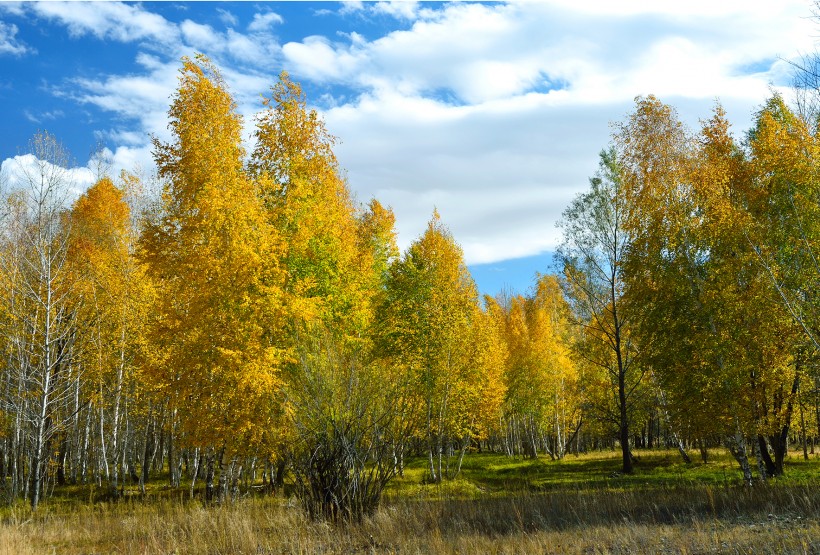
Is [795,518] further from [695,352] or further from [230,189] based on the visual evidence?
[230,189]

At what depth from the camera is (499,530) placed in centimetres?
1023

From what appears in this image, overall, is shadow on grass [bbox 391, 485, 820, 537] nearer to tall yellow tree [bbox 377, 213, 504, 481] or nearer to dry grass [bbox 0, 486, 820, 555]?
dry grass [bbox 0, 486, 820, 555]

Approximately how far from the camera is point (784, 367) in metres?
15.9

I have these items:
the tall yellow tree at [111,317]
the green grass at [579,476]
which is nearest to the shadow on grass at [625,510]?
the green grass at [579,476]

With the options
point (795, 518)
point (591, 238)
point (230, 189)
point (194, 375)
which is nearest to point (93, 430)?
point (194, 375)

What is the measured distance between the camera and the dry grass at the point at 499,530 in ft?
26.8

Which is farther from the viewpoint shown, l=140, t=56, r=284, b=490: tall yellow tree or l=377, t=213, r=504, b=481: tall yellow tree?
l=377, t=213, r=504, b=481: tall yellow tree

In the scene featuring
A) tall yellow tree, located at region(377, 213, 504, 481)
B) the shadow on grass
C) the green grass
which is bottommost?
the green grass

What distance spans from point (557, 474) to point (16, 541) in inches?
792

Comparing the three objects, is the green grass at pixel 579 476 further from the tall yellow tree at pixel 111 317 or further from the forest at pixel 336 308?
the tall yellow tree at pixel 111 317

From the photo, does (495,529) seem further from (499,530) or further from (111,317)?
(111,317)

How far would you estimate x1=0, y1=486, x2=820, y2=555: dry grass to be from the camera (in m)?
8.18

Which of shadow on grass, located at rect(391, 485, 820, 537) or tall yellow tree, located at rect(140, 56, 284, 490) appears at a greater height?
tall yellow tree, located at rect(140, 56, 284, 490)

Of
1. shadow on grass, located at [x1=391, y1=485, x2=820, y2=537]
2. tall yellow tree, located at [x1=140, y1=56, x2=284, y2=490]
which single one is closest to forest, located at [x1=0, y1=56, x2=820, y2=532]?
tall yellow tree, located at [x1=140, y1=56, x2=284, y2=490]
